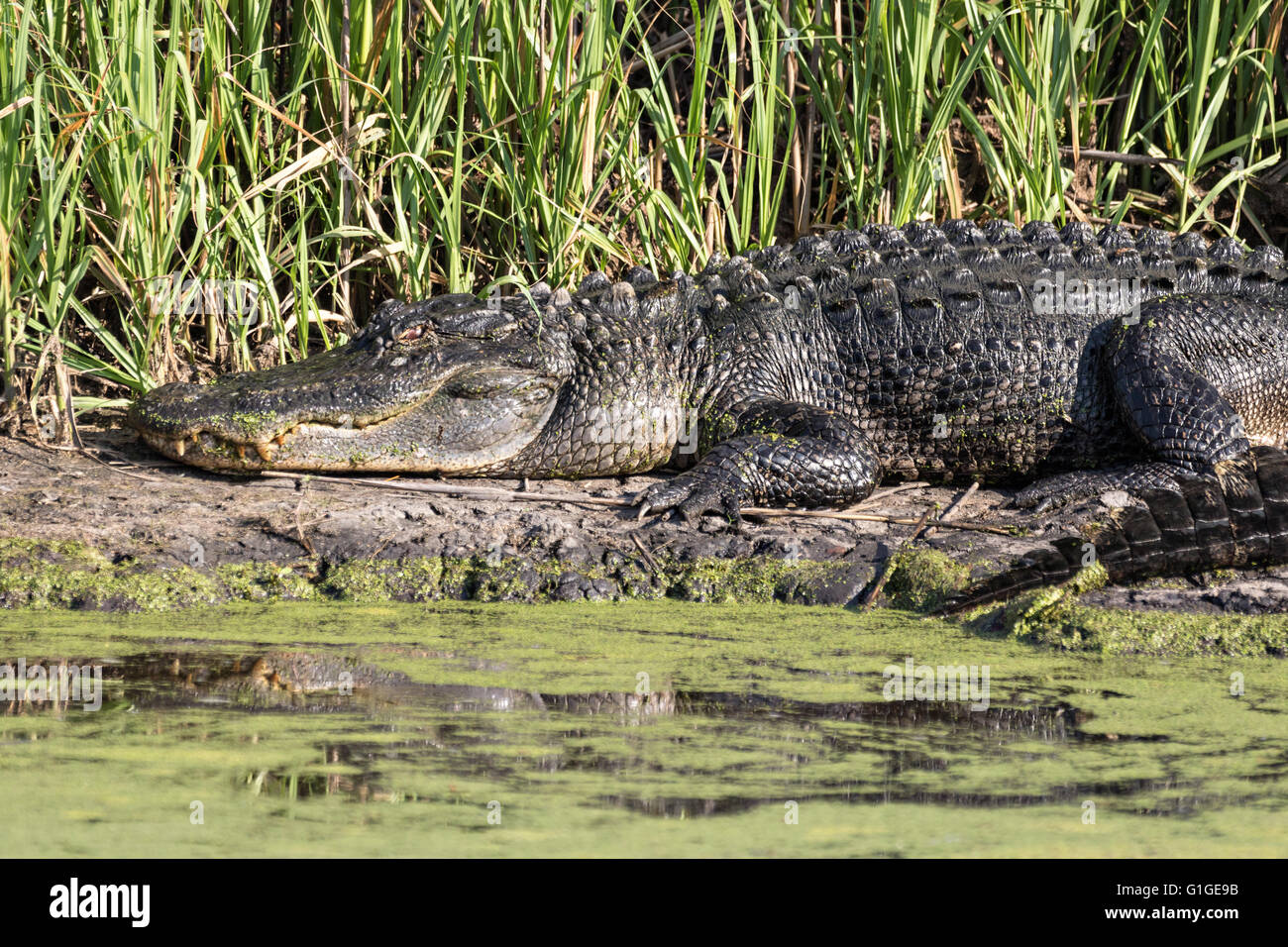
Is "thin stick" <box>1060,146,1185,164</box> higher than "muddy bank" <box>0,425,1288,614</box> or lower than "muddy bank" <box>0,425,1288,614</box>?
higher

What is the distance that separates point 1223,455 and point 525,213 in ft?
9.37

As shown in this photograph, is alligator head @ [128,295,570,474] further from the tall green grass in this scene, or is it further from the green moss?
the green moss

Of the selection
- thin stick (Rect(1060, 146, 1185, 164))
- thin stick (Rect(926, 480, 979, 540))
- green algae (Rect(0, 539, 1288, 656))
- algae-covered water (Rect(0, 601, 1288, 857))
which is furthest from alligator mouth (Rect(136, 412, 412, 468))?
thin stick (Rect(1060, 146, 1185, 164))

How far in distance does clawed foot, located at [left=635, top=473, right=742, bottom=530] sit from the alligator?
0.14 metres

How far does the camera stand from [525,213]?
5621 millimetres

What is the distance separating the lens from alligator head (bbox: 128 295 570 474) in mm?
4551

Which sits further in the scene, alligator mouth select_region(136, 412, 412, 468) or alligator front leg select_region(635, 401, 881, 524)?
alligator mouth select_region(136, 412, 412, 468)

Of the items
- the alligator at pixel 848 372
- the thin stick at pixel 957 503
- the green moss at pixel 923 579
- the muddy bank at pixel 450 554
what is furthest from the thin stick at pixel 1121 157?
the green moss at pixel 923 579

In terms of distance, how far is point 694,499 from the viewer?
4.39m

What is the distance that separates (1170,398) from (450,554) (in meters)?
2.65

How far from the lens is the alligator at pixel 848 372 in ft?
15.6

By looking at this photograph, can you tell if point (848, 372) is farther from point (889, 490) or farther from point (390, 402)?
point (390, 402)

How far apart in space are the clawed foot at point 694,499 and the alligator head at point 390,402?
2.42 feet

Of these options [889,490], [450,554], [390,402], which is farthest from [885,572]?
[390,402]
